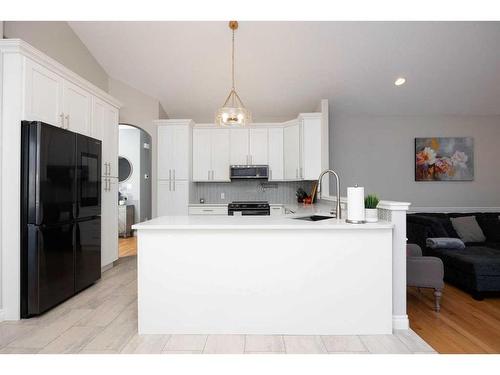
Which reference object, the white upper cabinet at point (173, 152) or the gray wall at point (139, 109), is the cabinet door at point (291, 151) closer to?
the white upper cabinet at point (173, 152)

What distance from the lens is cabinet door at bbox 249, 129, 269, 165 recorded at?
17.2 feet

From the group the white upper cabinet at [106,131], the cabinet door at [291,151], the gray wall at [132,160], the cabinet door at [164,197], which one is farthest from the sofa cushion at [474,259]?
the gray wall at [132,160]

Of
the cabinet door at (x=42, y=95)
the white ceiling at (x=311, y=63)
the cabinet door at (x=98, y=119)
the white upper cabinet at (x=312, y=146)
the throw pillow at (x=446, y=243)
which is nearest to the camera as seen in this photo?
the cabinet door at (x=42, y=95)

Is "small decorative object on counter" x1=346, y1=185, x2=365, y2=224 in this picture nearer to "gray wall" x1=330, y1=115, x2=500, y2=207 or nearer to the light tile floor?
the light tile floor

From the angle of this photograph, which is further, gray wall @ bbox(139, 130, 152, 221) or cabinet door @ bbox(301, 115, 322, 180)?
gray wall @ bbox(139, 130, 152, 221)

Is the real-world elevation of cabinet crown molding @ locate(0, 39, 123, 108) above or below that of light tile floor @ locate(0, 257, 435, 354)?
above

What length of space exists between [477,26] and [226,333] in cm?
455

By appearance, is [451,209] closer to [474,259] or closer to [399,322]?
[474,259]

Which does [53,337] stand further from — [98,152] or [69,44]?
[69,44]

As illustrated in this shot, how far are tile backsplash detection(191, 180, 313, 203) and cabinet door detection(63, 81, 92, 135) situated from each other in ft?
8.05

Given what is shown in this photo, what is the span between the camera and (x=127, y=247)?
5570 mm

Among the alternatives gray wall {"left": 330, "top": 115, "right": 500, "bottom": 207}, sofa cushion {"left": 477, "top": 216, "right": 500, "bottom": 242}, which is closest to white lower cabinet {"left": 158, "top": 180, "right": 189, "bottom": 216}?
gray wall {"left": 330, "top": 115, "right": 500, "bottom": 207}

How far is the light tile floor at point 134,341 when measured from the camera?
2012mm

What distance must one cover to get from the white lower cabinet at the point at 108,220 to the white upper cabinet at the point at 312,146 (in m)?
2.82
